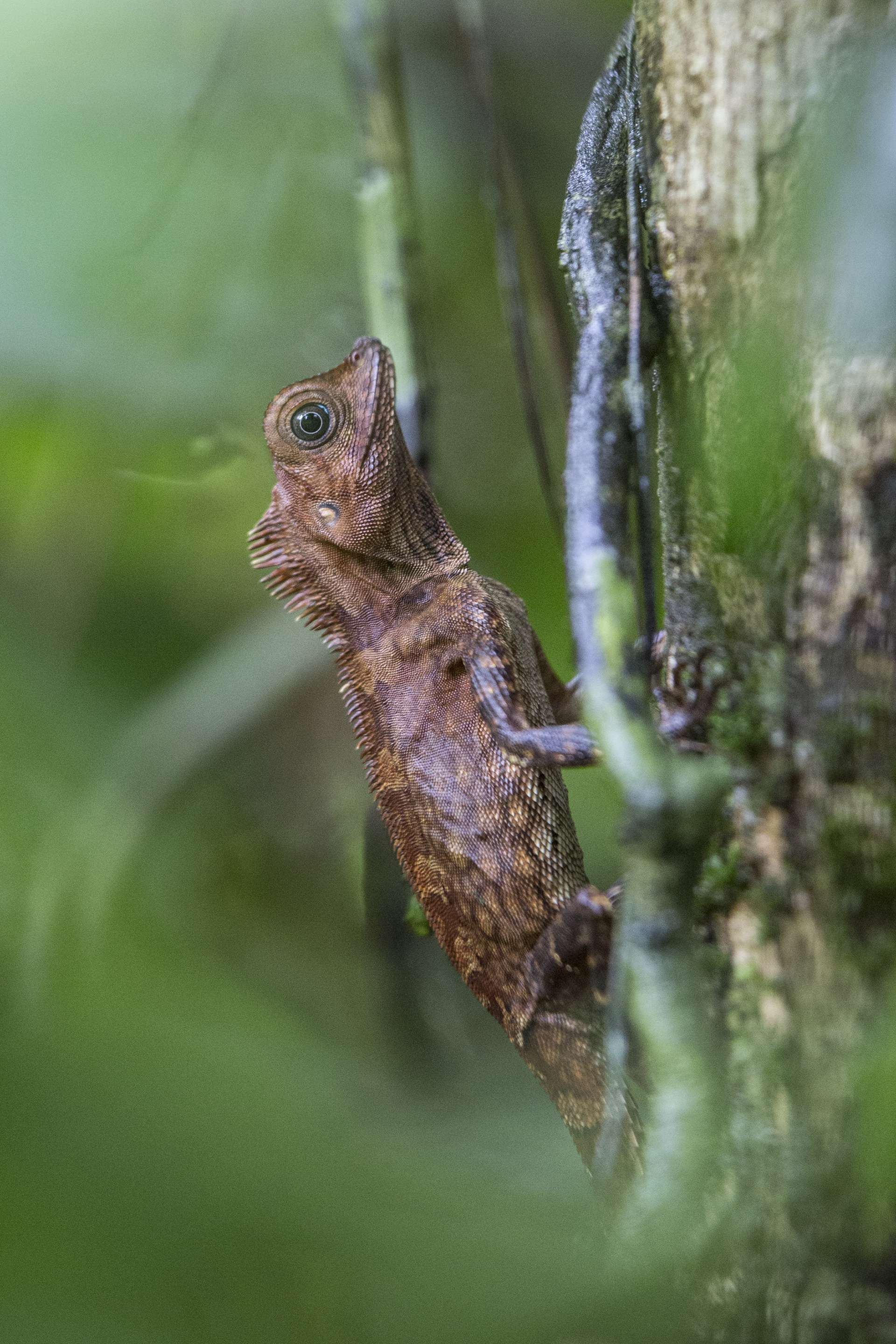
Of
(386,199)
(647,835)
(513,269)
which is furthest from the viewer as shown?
(386,199)

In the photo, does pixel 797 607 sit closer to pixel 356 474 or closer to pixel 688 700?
pixel 688 700

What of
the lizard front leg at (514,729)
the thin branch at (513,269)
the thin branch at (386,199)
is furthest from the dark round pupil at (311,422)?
the lizard front leg at (514,729)

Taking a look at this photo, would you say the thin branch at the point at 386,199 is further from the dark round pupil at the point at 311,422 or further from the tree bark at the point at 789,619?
the tree bark at the point at 789,619

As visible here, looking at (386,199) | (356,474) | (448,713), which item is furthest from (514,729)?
(386,199)

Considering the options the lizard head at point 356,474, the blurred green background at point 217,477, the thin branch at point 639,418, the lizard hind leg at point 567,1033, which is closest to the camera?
the thin branch at point 639,418

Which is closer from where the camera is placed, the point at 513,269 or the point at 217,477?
the point at 513,269

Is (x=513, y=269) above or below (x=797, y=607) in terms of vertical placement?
above
